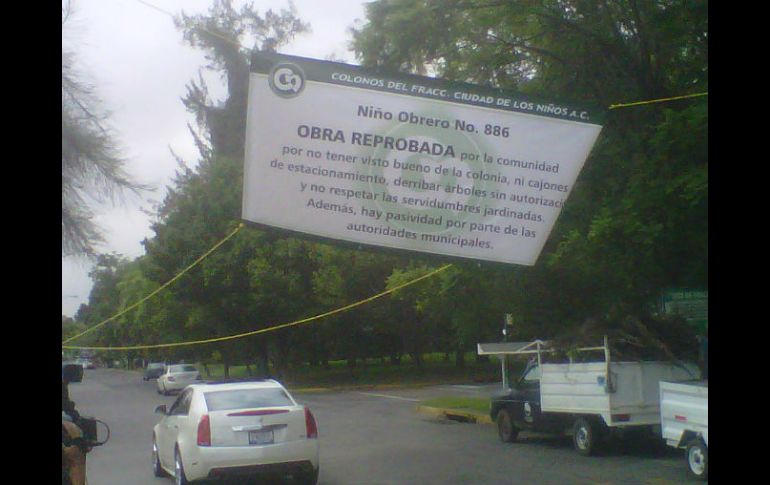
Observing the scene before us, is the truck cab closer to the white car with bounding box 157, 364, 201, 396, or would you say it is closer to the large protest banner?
the large protest banner

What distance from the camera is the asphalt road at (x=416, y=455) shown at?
11148 millimetres

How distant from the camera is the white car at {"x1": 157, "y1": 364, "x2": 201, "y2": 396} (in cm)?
2081

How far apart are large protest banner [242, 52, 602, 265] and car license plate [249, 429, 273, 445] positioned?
7.65 ft

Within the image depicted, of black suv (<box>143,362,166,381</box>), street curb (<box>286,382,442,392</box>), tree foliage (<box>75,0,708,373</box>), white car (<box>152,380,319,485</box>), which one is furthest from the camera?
street curb (<box>286,382,442,392</box>)

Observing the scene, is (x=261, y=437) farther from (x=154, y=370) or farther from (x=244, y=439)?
(x=154, y=370)

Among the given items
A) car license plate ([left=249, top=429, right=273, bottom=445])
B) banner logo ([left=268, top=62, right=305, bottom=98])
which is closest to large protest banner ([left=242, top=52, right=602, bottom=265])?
banner logo ([left=268, top=62, right=305, bottom=98])

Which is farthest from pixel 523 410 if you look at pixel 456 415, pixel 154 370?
pixel 154 370

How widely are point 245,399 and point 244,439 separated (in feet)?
1.85

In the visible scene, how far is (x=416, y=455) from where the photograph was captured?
42.8ft

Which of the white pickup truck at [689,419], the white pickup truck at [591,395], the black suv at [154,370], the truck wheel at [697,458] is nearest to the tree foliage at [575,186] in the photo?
the white pickup truck at [591,395]

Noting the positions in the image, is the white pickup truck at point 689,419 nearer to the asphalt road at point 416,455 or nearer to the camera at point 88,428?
the asphalt road at point 416,455

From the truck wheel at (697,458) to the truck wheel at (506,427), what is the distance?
192 inches
